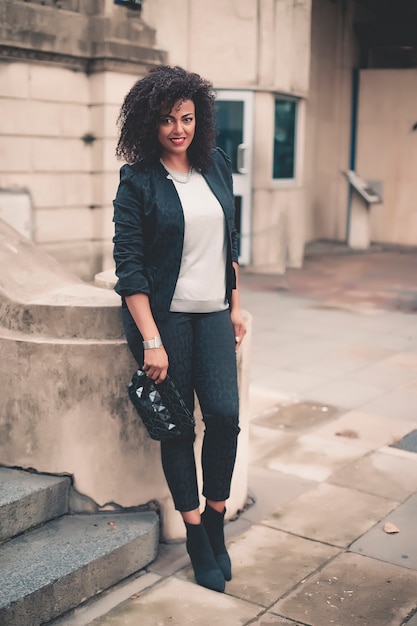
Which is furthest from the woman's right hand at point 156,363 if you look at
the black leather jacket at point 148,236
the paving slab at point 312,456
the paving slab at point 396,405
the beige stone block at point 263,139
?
the beige stone block at point 263,139

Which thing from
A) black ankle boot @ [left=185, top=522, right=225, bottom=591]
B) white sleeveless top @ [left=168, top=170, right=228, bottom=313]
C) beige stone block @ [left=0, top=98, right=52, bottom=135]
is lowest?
black ankle boot @ [left=185, top=522, right=225, bottom=591]

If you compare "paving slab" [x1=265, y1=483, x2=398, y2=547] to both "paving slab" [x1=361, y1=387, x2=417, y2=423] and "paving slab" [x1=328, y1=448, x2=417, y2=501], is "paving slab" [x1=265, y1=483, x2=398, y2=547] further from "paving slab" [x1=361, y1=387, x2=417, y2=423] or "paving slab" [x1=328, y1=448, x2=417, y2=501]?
"paving slab" [x1=361, y1=387, x2=417, y2=423]

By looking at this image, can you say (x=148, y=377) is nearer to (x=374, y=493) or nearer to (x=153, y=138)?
(x=153, y=138)

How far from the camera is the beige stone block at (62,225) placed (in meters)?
9.95

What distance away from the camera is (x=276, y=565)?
140 inches

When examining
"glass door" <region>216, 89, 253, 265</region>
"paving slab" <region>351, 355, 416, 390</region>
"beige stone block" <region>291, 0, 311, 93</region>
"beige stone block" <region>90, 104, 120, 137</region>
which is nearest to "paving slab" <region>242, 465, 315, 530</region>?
"paving slab" <region>351, 355, 416, 390</region>

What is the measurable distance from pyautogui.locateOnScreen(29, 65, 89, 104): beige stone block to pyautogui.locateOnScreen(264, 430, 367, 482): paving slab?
5989 millimetres

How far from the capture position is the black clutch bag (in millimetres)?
3244

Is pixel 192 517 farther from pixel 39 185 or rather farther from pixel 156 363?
pixel 39 185

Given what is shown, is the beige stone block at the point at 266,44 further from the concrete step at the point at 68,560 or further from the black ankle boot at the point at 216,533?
the black ankle boot at the point at 216,533

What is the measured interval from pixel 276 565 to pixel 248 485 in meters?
0.92

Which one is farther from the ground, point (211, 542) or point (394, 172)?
point (394, 172)

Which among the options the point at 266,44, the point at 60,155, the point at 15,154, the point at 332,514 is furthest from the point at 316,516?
the point at 266,44

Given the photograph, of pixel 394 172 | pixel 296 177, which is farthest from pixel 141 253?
pixel 394 172
